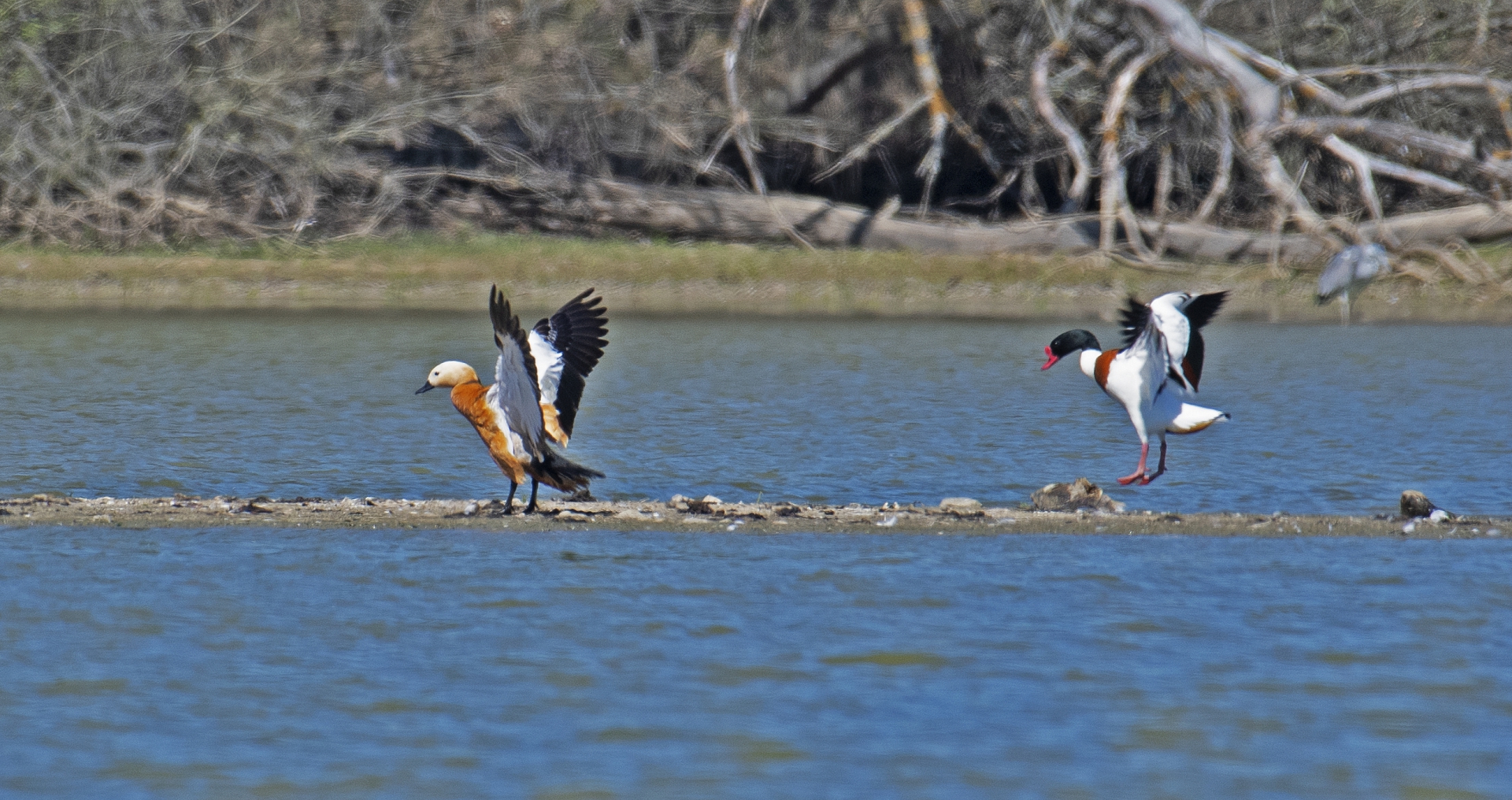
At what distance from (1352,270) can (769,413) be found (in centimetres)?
472

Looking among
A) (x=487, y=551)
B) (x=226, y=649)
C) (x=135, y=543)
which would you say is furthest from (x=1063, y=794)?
(x=135, y=543)

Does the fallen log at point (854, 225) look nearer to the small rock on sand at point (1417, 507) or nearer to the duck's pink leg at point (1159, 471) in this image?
the duck's pink leg at point (1159, 471)

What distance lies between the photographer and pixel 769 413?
1254cm

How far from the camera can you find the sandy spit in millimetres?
8195

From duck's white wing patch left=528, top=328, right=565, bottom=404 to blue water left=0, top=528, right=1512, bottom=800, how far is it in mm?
689

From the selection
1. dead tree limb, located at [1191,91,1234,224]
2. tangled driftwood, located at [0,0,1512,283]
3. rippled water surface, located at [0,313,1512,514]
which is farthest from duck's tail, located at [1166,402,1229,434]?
dead tree limb, located at [1191,91,1234,224]

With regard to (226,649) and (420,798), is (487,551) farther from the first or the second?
(420,798)

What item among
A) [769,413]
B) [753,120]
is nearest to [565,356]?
[769,413]

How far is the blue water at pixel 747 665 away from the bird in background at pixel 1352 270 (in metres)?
6.18

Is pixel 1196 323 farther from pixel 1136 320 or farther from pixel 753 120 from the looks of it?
pixel 753 120

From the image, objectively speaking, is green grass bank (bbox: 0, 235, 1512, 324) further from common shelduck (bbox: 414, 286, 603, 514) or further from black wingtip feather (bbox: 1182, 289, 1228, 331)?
common shelduck (bbox: 414, 286, 603, 514)

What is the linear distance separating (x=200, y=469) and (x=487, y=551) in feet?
9.83

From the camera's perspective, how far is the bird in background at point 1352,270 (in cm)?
1370

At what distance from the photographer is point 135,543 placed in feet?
25.7
